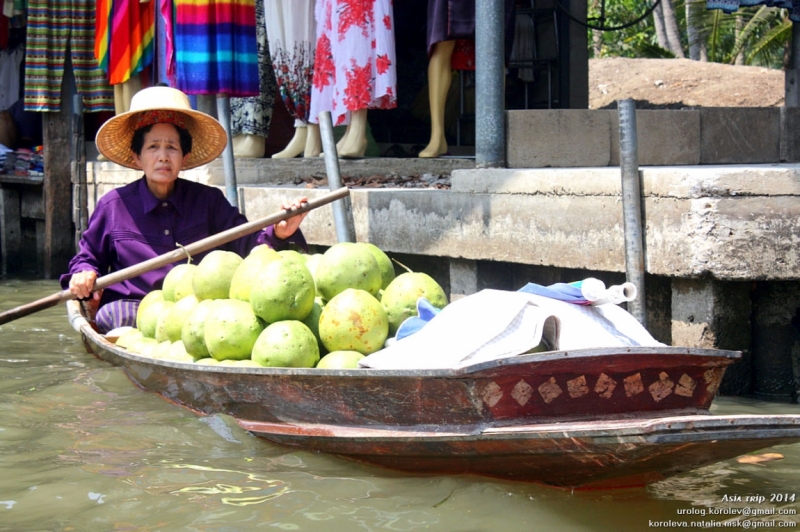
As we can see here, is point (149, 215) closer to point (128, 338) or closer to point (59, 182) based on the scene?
point (128, 338)

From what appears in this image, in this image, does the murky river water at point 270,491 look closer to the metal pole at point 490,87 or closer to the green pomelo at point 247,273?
the green pomelo at point 247,273

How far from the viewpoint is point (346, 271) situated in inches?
121

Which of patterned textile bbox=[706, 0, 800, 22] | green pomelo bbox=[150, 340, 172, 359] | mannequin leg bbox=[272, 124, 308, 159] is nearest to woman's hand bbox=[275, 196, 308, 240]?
green pomelo bbox=[150, 340, 172, 359]

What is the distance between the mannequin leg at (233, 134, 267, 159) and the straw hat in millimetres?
1786

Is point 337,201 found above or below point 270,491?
above

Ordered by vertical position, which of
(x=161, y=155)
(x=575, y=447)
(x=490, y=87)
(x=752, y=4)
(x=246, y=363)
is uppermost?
(x=752, y=4)

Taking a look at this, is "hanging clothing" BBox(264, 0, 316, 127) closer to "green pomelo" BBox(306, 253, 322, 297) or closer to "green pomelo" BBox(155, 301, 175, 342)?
"green pomelo" BBox(155, 301, 175, 342)

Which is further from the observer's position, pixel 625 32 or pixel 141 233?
pixel 625 32

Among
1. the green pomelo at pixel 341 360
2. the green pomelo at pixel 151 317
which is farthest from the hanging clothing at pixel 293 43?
the green pomelo at pixel 341 360

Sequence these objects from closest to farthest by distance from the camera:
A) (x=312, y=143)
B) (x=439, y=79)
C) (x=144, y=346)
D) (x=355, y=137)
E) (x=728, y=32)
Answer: (x=144, y=346), (x=439, y=79), (x=355, y=137), (x=312, y=143), (x=728, y=32)

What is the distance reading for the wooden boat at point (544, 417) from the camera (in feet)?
7.26

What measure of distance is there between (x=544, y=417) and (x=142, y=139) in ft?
9.06

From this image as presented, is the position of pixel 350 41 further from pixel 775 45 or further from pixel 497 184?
pixel 775 45

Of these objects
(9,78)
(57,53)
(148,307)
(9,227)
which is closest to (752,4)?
(148,307)
